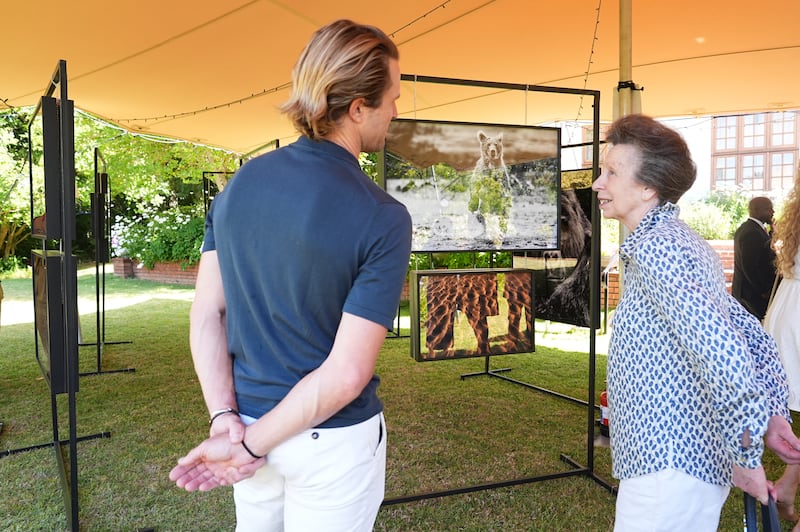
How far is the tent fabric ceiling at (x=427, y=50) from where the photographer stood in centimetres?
445

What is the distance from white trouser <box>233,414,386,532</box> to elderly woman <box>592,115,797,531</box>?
2.28 feet

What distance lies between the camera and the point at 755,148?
114 feet

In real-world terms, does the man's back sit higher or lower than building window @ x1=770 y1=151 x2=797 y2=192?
lower

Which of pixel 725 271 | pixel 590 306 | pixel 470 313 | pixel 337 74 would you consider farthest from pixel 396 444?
pixel 725 271

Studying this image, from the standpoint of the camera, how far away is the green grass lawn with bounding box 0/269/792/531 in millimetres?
2879

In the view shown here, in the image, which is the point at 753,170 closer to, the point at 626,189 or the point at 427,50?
the point at 427,50

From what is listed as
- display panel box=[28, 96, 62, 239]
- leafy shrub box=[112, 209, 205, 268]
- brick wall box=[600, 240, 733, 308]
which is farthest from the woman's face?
leafy shrub box=[112, 209, 205, 268]

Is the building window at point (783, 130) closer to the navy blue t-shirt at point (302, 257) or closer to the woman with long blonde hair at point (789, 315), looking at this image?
the woman with long blonde hair at point (789, 315)

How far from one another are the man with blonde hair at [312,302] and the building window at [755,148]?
37309 millimetres

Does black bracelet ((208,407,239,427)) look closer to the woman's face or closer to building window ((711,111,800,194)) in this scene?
the woman's face

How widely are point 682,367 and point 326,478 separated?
866mm

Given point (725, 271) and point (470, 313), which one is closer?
point (470, 313)

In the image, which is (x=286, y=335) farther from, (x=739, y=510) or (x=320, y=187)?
(x=739, y=510)

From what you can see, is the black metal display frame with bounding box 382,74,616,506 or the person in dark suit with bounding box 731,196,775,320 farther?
the person in dark suit with bounding box 731,196,775,320
